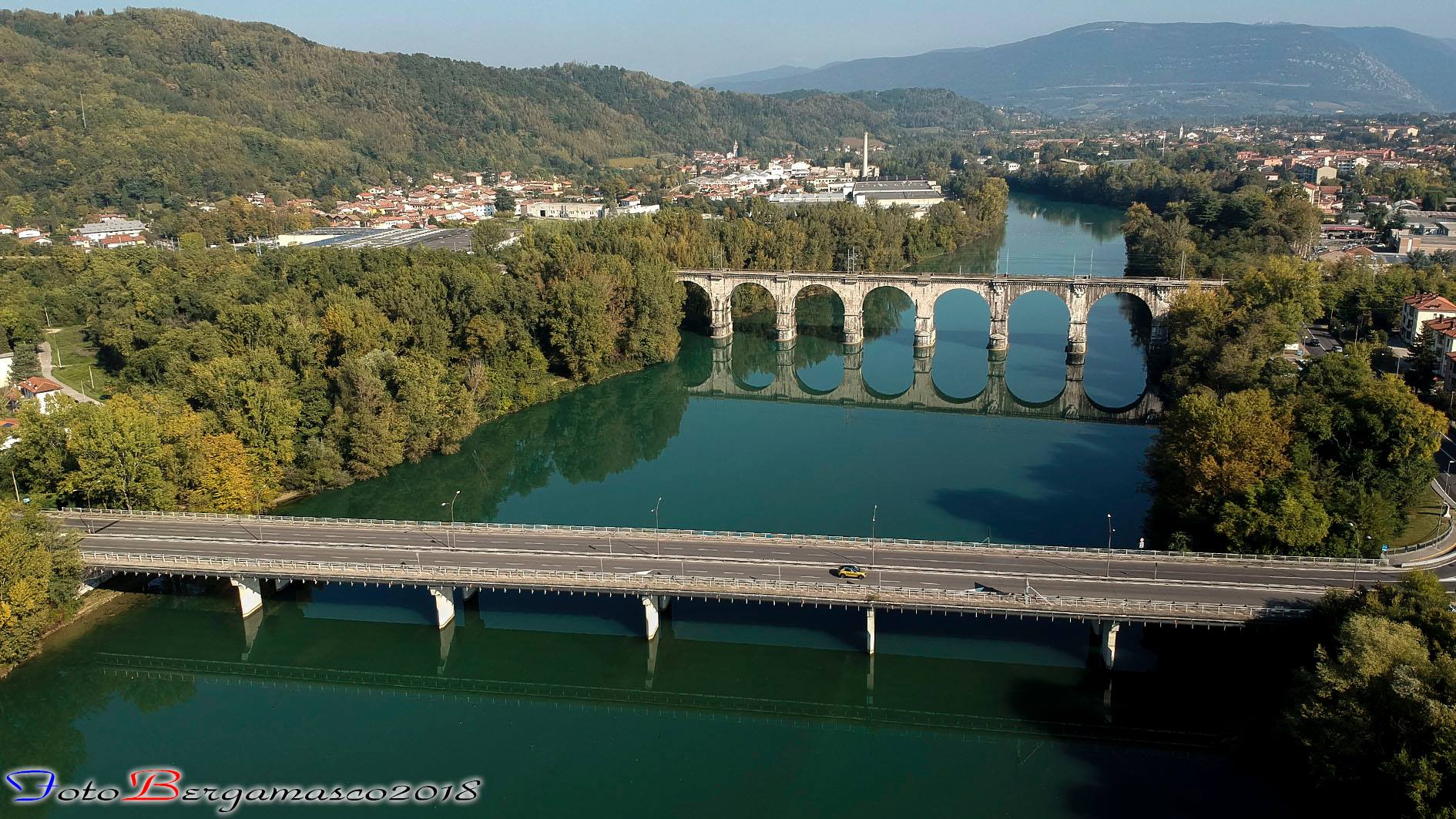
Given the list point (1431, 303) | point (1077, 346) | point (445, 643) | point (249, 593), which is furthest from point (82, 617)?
point (1431, 303)

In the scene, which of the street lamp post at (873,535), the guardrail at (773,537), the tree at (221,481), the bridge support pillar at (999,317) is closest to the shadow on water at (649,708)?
the street lamp post at (873,535)

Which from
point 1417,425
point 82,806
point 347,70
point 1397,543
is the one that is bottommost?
point 82,806

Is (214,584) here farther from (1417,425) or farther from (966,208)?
(966,208)

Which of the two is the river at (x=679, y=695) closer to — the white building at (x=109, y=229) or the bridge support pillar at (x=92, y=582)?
the bridge support pillar at (x=92, y=582)

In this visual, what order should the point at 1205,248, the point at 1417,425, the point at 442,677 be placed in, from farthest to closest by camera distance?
the point at 1205,248 → the point at 1417,425 → the point at 442,677

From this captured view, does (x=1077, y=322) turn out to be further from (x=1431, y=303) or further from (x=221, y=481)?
(x=221, y=481)

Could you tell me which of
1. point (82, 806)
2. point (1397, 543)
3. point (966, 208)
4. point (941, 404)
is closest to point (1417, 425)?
point (1397, 543)

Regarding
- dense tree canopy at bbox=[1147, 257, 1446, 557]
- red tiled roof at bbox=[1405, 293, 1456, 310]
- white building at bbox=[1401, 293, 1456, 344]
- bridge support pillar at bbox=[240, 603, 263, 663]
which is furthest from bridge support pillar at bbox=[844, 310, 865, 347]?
bridge support pillar at bbox=[240, 603, 263, 663]
